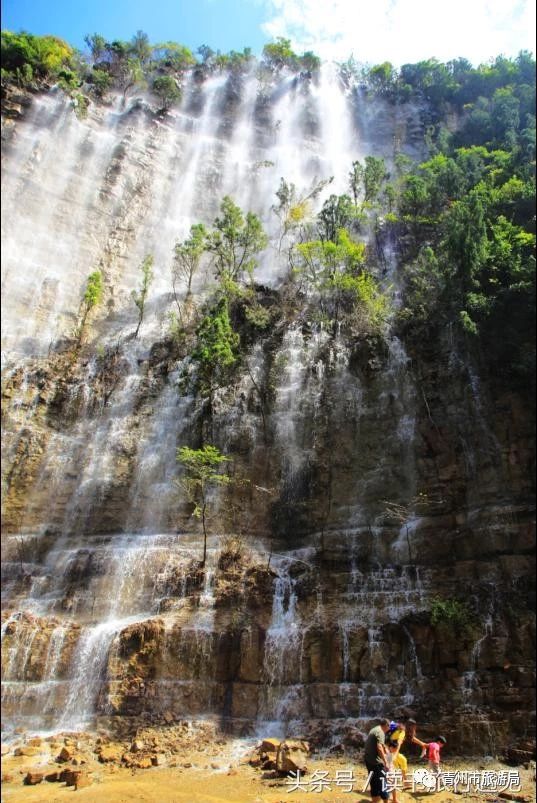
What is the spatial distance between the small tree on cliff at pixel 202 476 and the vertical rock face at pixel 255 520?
0.67 m

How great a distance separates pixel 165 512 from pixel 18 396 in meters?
8.07

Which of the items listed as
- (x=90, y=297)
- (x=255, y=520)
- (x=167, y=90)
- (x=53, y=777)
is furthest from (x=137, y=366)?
(x=167, y=90)

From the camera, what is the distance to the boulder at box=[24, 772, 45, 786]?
10594mm

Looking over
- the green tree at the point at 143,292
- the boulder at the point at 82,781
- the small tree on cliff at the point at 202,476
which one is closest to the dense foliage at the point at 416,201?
the green tree at the point at 143,292

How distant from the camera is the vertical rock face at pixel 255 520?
1363 cm

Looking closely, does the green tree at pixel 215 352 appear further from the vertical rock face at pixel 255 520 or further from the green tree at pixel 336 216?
the green tree at pixel 336 216

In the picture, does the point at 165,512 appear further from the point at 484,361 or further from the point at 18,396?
the point at 484,361

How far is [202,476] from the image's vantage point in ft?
57.7

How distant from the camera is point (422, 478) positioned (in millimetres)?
18141

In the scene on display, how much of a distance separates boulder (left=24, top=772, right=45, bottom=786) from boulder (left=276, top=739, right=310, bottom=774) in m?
4.69

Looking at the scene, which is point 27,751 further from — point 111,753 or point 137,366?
point 137,366

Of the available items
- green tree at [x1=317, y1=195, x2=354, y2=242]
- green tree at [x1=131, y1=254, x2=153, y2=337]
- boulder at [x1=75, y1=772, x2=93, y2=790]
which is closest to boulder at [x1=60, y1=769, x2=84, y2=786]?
boulder at [x1=75, y1=772, x2=93, y2=790]

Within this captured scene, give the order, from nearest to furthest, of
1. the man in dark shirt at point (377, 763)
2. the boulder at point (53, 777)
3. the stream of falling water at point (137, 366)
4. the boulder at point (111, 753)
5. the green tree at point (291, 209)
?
the man in dark shirt at point (377, 763) → the boulder at point (53, 777) → the boulder at point (111, 753) → the stream of falling water at point (137, 366) → the green tree at point (291, 209)

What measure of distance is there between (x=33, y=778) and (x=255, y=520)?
9.82 meters
